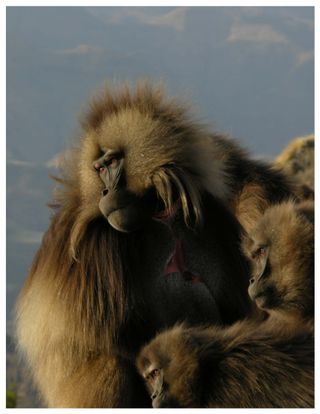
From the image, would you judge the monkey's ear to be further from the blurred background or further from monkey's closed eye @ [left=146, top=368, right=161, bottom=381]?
the blurred background

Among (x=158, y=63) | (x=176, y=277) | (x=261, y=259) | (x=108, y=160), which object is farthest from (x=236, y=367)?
(x=158, y=63)

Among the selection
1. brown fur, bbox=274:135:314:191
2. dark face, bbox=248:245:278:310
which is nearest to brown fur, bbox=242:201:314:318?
dark face, bbox=248:245:278:310

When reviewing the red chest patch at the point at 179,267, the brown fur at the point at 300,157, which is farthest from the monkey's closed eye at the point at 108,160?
the brown fur at the point at 300,157

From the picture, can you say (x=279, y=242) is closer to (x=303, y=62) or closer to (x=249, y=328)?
(x=249, y=328)

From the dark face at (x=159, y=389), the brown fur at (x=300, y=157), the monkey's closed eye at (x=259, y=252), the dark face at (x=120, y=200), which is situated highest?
the brown fur at (x=300, y=157)

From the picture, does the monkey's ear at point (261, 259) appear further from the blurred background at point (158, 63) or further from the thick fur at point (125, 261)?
the blurred background at point (158, 63)

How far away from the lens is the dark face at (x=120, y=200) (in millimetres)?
3404

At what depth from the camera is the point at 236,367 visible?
2.87 m

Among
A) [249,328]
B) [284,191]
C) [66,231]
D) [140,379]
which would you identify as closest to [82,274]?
[66,231]

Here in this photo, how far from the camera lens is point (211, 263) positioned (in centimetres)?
375

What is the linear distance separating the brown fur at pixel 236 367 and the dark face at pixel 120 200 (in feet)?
2.09

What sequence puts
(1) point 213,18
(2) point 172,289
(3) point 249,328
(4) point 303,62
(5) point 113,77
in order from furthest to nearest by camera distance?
1. (1) point 213,18
2. (4) point 303,62
3. (5) point 113,77
4. (2) point 172,289
5. (3) point 249,328

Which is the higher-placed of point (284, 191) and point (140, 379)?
point (284, 191)

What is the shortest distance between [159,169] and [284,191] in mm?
948
